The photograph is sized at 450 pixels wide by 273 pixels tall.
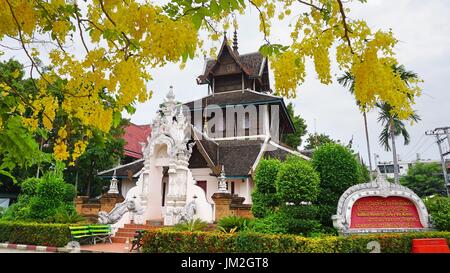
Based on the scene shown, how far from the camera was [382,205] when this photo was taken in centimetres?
852

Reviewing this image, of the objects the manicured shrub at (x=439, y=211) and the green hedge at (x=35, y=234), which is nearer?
the manicured shrub at (x=439, y=211)

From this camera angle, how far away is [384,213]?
8461 mm

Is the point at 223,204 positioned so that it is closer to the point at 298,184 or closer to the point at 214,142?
the point at 298,184

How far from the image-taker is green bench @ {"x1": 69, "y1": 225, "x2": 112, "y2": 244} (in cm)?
1061

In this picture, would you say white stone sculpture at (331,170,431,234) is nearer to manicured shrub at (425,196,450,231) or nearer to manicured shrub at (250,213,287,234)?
manicured shrub at (425,196,450,231)

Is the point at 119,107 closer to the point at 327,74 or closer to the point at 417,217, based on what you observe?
the point at 327,74

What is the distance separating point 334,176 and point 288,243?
2765 mm

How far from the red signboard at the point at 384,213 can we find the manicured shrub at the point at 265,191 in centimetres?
248

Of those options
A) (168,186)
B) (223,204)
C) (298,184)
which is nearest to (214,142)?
(168,186)

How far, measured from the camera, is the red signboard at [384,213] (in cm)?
837

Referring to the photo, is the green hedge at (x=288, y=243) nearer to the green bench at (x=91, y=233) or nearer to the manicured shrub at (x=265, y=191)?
the manicured shrub at (x=265, y=191)

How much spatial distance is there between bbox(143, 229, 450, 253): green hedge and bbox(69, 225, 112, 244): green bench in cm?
404

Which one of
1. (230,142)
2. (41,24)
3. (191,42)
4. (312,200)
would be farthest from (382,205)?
(230,142)

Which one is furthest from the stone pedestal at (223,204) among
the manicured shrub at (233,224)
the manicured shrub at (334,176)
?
the manicured shrub at (334,176)
